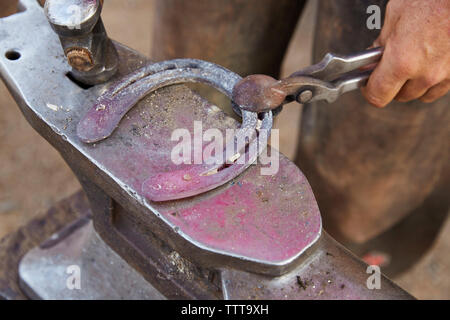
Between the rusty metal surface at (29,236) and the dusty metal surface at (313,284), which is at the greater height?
the dusty metal surface at (313,284)

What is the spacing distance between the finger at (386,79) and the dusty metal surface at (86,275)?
66 centimetres

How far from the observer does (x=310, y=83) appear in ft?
3.09

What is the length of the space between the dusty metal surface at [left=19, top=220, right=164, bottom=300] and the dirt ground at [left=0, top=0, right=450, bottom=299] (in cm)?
91

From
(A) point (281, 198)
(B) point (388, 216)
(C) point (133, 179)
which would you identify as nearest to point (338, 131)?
(B) point (388, 216)

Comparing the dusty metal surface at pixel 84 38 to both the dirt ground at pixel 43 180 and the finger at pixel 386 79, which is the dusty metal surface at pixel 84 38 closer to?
the finger at pixel 386 79

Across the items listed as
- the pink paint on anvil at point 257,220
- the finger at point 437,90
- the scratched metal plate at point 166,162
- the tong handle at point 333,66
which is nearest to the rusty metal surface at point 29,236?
the scratched metal plate at point 166,162

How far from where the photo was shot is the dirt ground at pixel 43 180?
2.27m

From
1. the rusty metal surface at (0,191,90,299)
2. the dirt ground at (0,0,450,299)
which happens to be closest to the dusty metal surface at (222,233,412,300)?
the rusty metal surface at (0,191,90,299)

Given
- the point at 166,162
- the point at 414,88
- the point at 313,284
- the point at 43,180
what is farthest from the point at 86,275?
the point at 43,180

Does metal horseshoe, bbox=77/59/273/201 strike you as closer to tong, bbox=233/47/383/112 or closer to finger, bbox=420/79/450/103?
tong, bbox=233/47/383/112

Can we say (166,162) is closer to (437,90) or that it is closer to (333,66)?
(333,66)

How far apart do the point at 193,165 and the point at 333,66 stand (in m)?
0.34

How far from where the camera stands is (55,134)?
89cm
